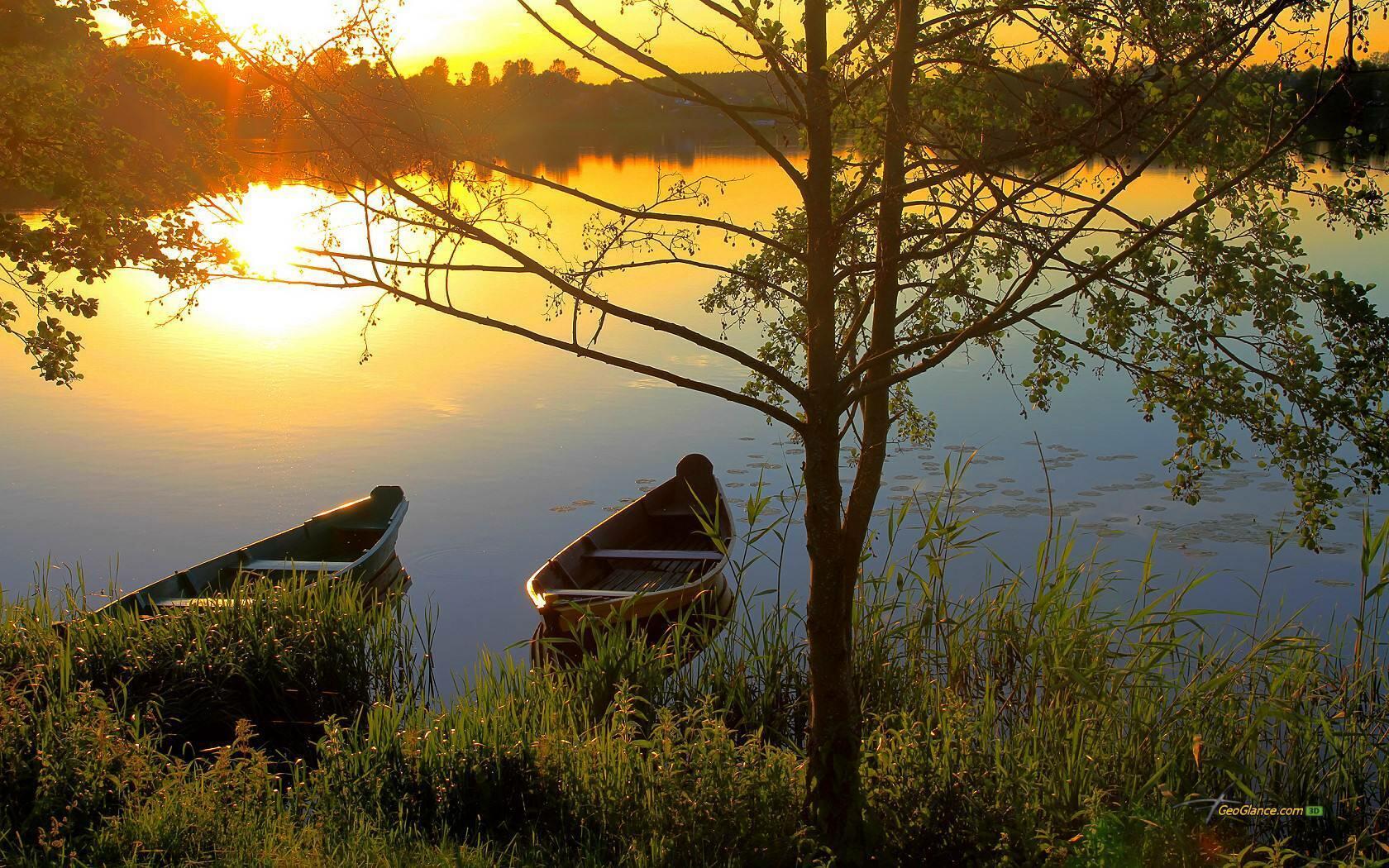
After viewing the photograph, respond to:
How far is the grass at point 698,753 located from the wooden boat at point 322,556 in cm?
141

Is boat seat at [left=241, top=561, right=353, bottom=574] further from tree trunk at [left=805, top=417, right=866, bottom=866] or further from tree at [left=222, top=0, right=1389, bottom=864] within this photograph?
Result: tree trunk at [left=805, top=417, right=866, bottom=866]

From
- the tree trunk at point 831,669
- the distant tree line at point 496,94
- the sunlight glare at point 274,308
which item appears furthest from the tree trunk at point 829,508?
the sunlight glare at point 274,308

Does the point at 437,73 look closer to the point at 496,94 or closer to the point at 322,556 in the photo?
the point at 496,94

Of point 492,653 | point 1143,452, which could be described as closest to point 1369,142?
point 492,653

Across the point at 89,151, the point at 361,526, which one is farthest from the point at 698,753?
the point at 361,526

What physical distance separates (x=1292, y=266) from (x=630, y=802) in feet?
10.5

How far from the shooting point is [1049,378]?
4074 mm

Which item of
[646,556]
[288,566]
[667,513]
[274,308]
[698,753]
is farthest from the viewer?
[274,308]

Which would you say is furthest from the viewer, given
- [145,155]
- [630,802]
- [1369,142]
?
[145,155]

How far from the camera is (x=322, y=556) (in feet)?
32.3

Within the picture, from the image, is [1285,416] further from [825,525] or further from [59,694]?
[59,694]

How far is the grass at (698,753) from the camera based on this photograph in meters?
3.91

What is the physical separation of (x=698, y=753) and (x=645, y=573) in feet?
15.7

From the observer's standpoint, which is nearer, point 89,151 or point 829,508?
Result: point 829,508
